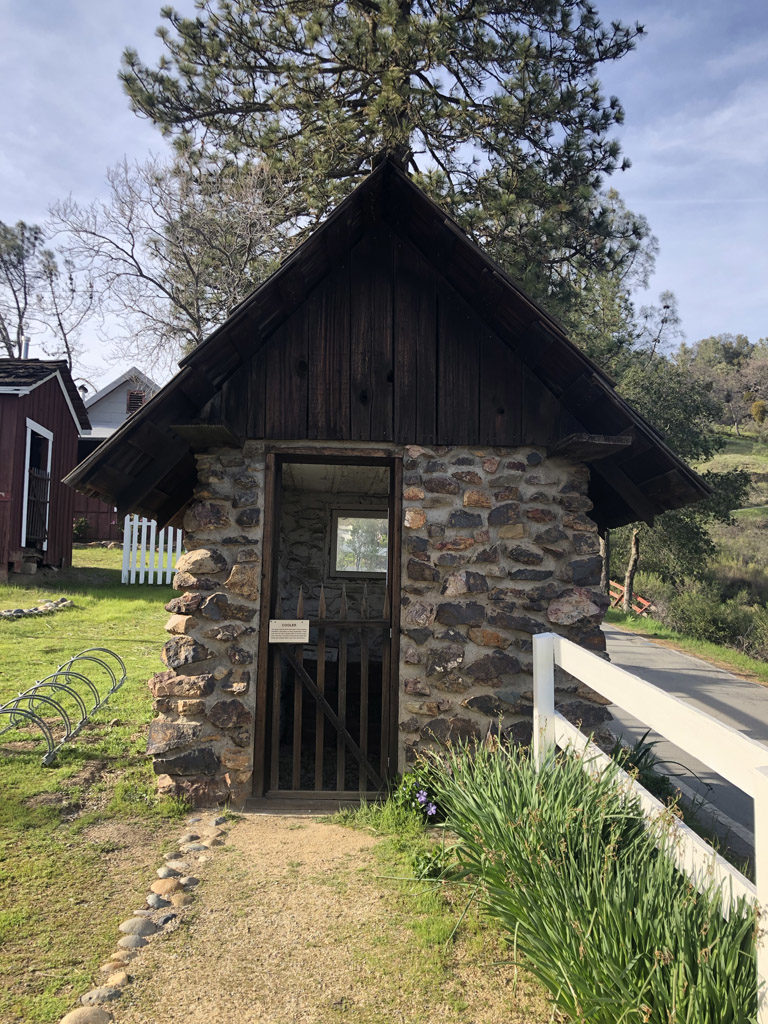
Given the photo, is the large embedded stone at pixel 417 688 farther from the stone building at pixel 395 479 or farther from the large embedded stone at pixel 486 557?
the large embedded stone at pixel 486 557

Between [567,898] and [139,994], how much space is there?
1764 millimetres

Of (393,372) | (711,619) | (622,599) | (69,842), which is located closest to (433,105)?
(393,372)

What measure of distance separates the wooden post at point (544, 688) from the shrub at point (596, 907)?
530 millimetres

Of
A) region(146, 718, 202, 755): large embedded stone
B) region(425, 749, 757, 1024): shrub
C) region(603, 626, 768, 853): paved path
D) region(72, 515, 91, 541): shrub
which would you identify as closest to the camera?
region(425, 749, 757, 1024): shrub

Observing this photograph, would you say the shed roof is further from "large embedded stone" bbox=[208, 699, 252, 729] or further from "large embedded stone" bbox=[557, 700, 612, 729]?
"large embedded stone" bbox=[557, 700, 612, 729]

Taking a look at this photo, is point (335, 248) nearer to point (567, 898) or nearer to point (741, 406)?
point (567, 898)

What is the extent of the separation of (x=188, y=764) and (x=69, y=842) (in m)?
0.83

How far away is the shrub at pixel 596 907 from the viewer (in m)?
2.05

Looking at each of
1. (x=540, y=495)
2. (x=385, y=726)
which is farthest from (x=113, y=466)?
(x=540, y=495)

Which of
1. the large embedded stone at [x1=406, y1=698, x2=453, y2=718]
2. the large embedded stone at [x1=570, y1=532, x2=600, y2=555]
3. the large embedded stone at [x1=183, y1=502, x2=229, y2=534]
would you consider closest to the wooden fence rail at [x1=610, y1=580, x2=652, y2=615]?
the large embedded stone at [x1=570, y1=532, x2=600, y2=555]

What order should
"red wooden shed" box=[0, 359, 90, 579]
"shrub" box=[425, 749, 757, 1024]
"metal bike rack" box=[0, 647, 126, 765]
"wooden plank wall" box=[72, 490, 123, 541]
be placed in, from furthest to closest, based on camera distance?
1. "wooden plank wall" box=[72, 490, 123, 541]
2. "red wooden shed" box=[0, 359, 90, 579]
3. "metal bike rack" box=[0, 647, 126, 765]
4. "shrub" box=[425, 749, 757, 1024]

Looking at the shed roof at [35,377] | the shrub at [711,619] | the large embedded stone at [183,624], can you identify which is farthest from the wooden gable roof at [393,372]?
the shrub at [711,619]

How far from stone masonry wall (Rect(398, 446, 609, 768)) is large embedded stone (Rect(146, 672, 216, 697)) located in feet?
4.44

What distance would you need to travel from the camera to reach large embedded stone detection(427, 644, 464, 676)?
15.9 feet
